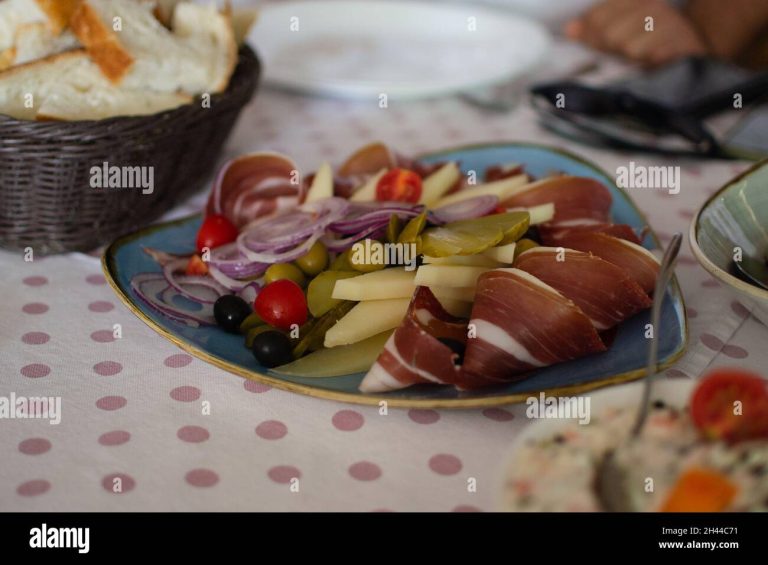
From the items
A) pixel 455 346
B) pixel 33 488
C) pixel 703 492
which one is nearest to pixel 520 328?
pixel 455 346

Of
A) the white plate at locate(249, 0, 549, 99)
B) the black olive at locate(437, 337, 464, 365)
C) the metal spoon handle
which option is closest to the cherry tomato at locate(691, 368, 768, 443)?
the metal spoon handle

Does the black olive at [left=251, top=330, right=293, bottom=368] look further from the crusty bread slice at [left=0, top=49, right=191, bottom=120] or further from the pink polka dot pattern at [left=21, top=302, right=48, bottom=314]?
the crusty bread slice at [left=0, top=49, right=191, bottom=120]

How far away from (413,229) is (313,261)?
15 cm

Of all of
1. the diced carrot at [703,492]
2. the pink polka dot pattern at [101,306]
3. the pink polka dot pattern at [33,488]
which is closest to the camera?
the diced carrot at [703,492]

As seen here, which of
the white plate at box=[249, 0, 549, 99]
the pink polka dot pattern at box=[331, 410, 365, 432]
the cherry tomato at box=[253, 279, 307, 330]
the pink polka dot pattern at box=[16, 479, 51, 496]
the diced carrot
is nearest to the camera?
the diced carrot

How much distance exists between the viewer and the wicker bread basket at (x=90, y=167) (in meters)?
1.06

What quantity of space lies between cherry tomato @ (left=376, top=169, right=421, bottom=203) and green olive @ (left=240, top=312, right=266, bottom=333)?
30cm

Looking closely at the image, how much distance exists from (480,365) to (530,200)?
1.23 feet

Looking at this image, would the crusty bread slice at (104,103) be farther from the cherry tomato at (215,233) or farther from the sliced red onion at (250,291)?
the sliced red onion at (250,291)

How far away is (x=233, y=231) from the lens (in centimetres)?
118

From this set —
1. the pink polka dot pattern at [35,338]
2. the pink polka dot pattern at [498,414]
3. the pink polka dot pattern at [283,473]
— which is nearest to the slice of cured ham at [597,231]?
the pink polka dot pattern at [498,414]

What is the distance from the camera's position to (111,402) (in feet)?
2.96

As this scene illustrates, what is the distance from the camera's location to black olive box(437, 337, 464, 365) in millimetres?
900

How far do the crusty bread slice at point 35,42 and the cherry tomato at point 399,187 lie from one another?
534mm
